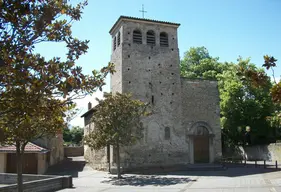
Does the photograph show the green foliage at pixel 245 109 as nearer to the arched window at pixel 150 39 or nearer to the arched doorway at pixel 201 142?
the arched doorway at pixel 201 142

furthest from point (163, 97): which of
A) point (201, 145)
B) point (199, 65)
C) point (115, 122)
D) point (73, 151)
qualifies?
point (73, 151)

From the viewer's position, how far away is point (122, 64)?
2453 centimetres

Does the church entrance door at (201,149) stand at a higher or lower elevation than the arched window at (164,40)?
lower

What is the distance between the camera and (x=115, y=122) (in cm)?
1966

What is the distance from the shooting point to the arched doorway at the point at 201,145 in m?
25.4

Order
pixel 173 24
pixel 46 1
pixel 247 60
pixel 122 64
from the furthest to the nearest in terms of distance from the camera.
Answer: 1. pixel 247 60
2. pixel 173 24
3. pixel 122 64
4. pixel 46 1

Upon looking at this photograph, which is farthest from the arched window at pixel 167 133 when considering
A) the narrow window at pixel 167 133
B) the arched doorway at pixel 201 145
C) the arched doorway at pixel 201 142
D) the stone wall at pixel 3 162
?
the stone wall at pixel 3 162

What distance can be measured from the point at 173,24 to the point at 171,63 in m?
3.51

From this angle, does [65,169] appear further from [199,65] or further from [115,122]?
[199,65]

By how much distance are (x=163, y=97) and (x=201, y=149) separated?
18.2ft

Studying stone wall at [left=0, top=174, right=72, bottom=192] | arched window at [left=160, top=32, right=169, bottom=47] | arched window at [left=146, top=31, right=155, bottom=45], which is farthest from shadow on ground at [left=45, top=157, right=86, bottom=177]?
arched window at [left=160, top=32, right=169, bottom=47]

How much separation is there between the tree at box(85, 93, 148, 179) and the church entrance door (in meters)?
7.38

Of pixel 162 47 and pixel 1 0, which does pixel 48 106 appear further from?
pixel 162 47

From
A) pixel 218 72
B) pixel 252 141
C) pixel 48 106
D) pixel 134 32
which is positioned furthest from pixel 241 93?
pixel 48 106
